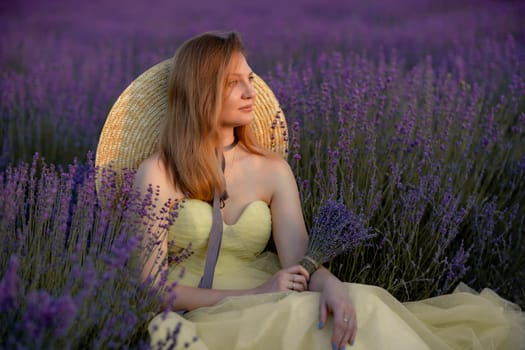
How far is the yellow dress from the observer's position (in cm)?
187

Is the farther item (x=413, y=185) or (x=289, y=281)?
(x=413, y=185)

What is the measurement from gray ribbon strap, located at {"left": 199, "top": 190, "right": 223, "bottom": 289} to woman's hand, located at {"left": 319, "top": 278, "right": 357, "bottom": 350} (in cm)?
49

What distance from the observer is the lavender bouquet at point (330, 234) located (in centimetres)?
212

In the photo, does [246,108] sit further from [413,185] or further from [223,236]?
[413,185]

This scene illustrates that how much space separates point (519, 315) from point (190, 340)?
4.18 ft

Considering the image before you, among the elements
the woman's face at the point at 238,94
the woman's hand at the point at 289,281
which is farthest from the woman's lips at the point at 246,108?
the woman's hand at the point at 289,281

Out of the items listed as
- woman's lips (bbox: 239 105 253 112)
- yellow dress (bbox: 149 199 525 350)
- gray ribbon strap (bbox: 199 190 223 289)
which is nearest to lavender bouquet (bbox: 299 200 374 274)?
yellow dress (bbox: 149 199 525 350)

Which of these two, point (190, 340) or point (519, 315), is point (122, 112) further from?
point (519, 315)

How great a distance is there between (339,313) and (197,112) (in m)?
0.94

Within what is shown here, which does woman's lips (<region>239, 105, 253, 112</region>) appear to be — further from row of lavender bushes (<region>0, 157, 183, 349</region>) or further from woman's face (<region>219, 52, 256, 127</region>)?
row of lavender bushes (<region>0, 157, 183, 349</region>)

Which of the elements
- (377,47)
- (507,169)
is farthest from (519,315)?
(377,47)

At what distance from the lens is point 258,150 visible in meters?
2.48

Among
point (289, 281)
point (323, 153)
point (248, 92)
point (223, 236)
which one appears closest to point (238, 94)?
point (248, 92)

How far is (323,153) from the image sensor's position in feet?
9.95
